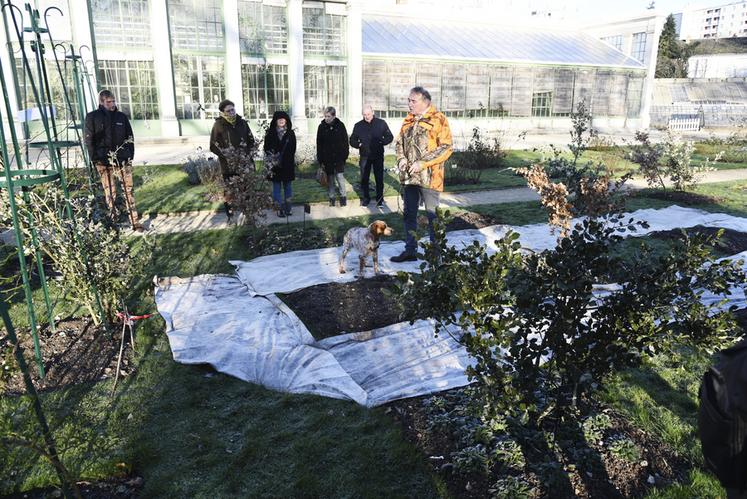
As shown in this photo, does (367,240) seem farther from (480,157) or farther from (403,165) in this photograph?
(480,157)

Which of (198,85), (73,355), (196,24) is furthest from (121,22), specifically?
(73,355)

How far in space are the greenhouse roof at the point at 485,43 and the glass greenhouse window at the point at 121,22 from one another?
767cm

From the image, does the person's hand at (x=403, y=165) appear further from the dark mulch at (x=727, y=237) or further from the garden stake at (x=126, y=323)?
the dark mulch at (x=727, y=237)

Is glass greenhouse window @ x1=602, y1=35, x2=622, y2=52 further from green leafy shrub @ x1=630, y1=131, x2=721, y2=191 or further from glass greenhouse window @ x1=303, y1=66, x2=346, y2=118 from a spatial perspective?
green leafy shrub @ x1=630, y1=131, x2=721, y2=191

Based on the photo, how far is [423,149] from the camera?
19.1 ft

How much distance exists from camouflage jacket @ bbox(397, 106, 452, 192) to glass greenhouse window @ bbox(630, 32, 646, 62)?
25383 millimetres

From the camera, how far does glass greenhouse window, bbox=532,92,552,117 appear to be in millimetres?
23828

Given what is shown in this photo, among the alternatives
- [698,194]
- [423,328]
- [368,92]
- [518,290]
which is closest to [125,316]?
[423,328]

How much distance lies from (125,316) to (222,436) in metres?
1.64

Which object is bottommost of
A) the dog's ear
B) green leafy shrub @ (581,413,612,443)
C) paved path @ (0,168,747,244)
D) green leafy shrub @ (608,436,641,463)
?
green leafy shrub @ (608,436,641,463)

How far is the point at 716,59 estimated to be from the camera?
179 ft

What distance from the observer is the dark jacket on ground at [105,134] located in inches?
271

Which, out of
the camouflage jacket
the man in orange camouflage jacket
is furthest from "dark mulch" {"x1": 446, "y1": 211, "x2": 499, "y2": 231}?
the camouflage jacket

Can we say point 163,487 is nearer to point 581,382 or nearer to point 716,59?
point 581,382
